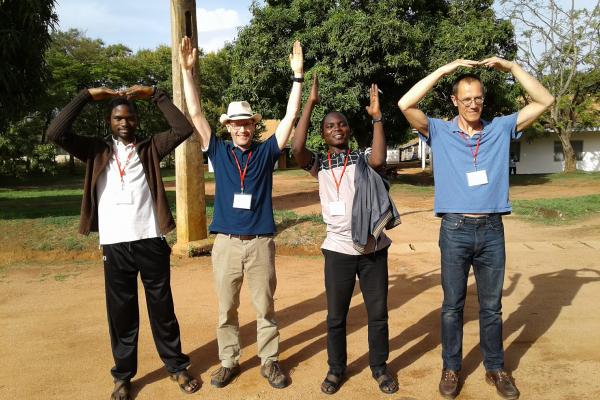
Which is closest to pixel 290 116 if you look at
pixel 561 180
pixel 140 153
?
pixel 140 153

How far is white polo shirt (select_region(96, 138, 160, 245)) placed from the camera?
3.32m

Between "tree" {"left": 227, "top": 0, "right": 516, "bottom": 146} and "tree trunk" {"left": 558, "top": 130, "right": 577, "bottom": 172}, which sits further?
"tree trunk" {"left": 558, "top": 130, "right": 577, "bottom": 172}

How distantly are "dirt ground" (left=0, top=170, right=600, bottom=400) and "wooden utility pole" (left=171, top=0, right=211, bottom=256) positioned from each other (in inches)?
13.5

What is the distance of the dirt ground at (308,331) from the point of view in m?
3.48

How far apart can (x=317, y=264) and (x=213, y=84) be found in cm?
2954

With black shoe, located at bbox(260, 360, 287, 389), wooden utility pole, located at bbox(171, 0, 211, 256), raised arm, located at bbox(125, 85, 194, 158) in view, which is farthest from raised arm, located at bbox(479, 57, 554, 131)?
wooden utility pole, located at bbox(171, 0, 211, 256)

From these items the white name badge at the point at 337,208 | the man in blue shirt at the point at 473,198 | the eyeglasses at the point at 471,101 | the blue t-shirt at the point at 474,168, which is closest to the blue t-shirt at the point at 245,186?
the white name badge at the point at 337,208

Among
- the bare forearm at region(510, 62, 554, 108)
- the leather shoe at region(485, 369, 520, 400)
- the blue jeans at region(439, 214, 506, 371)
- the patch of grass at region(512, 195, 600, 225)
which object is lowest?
the leather shoe at region(485, 369, 520, 400)

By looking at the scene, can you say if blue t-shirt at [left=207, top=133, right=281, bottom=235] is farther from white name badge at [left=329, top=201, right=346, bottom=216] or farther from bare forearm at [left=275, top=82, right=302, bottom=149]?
white name badge at [left=329, top=201, right=346, bottom=216]

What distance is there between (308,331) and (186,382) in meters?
1.44

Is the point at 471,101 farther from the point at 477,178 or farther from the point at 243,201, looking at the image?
the point at 243,201

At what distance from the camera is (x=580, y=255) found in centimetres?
747

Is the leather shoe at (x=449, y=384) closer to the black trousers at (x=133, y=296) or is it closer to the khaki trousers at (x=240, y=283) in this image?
the khaki trousers at (x=240, y=283)

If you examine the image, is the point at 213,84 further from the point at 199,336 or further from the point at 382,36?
the point at 199,336
